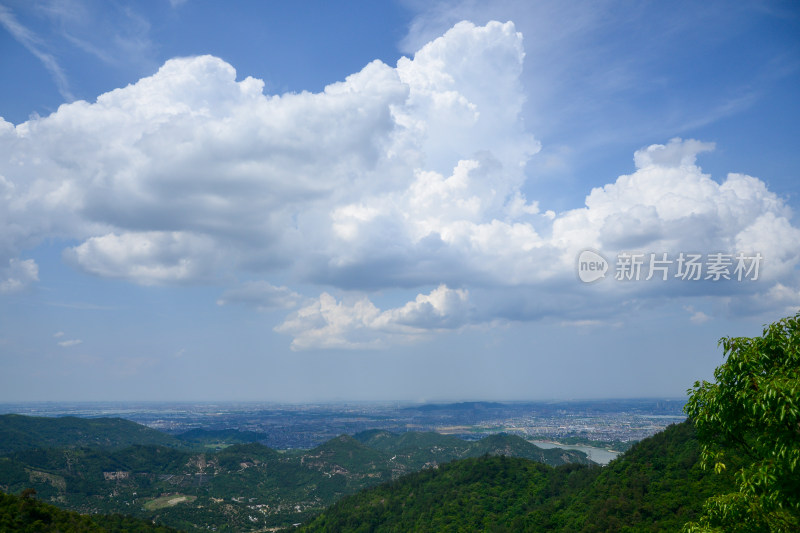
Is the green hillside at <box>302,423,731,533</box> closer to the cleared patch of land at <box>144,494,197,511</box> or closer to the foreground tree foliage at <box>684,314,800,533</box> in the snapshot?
A: the foreground tree foliage at <box>684,314,800,533</box>

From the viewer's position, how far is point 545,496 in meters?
91.0

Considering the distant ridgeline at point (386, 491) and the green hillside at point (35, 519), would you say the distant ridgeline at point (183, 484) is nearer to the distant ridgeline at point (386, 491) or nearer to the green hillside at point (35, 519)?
the distant ridgeline at point (386, 491)

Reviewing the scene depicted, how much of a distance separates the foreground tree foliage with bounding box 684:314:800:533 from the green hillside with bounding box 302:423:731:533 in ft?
160

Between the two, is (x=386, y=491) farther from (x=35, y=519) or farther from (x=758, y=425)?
(x=758, y=425)

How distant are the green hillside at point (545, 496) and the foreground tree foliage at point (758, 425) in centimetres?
4877

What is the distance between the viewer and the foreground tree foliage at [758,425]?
845 cm

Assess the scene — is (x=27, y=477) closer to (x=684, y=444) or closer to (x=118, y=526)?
(x=118, y=526)

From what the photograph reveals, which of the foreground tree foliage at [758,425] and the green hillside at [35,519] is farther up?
the foreground tree foliage at [758,425]

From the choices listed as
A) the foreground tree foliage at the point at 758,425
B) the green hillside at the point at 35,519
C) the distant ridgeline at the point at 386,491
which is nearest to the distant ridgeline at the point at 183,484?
the distant ridgeline at the point at 386,491

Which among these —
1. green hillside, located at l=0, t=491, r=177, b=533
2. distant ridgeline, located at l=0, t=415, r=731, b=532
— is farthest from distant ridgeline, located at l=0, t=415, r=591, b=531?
green hillside, located at l=0, t=491, r=177, b=533

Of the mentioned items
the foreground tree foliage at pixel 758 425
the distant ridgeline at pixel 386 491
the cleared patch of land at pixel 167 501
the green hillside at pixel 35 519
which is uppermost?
A: the foreground tree foliage at pixel 758 425

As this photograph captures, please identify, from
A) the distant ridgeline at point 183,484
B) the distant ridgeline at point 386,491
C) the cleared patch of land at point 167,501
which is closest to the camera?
the distant ridgeline at point 386,491

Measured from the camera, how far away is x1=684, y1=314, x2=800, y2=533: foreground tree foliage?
27.7 feet

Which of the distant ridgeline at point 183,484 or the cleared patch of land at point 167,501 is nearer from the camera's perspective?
the distant ridgeline at point 183,484
